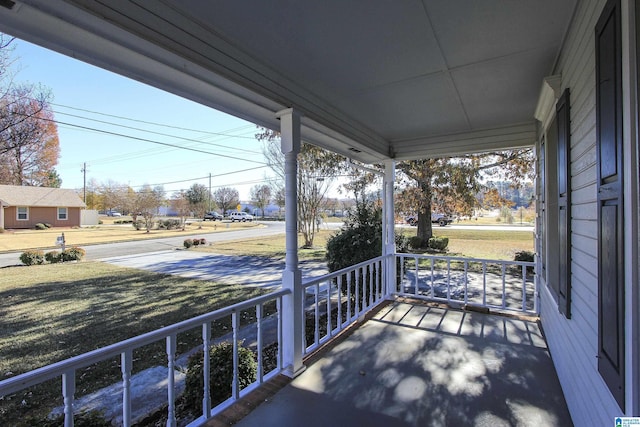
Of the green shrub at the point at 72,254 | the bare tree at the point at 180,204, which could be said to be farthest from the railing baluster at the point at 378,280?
the bare tree at the point at 180,204

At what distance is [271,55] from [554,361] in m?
3.53

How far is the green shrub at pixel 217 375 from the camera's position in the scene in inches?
93.2

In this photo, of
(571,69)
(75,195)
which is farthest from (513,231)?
(75,195)

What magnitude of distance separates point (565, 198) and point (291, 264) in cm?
207

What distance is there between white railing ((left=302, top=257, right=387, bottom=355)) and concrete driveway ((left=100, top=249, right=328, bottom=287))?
2.69m

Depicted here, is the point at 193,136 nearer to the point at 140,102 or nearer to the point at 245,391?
the point at 140,102

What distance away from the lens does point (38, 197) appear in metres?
5.52

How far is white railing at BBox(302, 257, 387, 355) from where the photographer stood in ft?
10.6

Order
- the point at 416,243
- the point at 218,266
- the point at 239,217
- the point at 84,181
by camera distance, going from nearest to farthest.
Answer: the point at 84,181 → the point at 218,266 → the point at 416,243 → the point at 239,217

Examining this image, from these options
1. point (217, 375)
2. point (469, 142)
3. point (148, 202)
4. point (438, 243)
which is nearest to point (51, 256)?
point (148, 202)

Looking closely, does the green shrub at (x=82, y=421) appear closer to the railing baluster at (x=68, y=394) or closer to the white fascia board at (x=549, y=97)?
the railing baluster at (x=68, y=394)

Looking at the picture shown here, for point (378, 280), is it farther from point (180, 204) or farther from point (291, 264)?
point (180, 204)

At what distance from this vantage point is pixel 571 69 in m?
1.79

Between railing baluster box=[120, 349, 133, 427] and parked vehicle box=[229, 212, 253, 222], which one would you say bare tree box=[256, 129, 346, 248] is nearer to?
railing baluster box=[120, 349, 133, 427]
